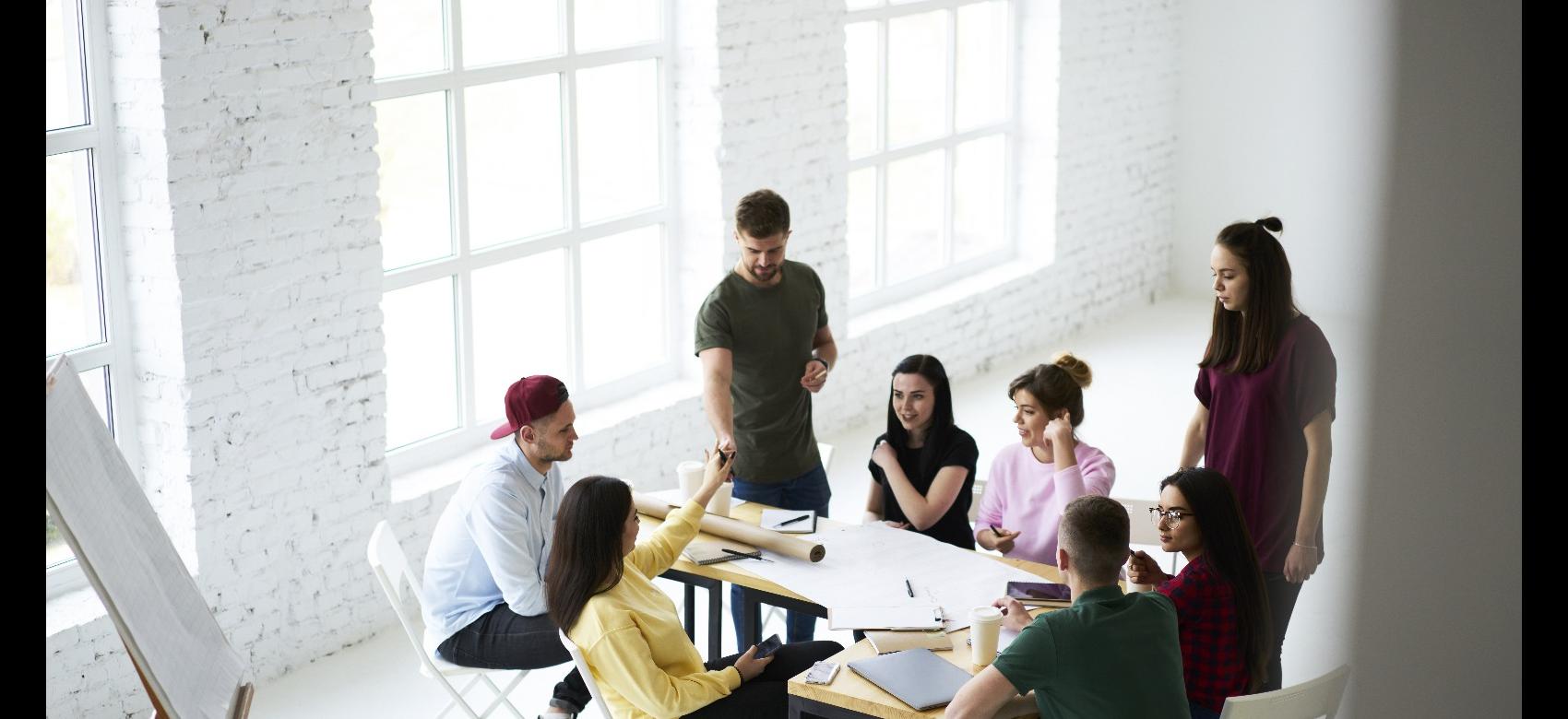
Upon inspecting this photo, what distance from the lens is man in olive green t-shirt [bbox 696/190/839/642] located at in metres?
4.19

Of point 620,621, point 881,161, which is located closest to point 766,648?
point 620,621

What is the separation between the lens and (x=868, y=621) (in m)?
3.36

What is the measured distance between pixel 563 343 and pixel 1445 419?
546 centimetres

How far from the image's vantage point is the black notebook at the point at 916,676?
116 inches

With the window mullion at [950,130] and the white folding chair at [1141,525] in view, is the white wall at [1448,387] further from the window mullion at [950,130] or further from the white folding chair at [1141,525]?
the window mullion at [950,130]

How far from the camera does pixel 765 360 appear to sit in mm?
4301

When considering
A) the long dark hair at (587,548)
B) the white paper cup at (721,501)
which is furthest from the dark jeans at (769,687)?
the white paper cup at (721,501)

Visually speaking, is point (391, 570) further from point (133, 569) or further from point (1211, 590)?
point (133, 569)

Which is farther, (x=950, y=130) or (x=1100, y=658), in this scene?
(x=950, y=130)

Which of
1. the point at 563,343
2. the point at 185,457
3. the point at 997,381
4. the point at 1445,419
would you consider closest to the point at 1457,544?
the point at 1445,419

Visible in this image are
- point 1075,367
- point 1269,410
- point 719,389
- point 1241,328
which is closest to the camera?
point 1269,410

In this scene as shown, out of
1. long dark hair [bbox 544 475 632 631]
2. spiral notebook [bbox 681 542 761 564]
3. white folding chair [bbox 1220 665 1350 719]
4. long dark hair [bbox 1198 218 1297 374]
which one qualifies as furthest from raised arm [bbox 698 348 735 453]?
white folding chair [bbox 1220 665 1350 719]

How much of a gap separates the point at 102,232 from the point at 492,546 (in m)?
1.64

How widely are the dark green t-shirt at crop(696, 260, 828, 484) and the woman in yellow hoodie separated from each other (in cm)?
107
